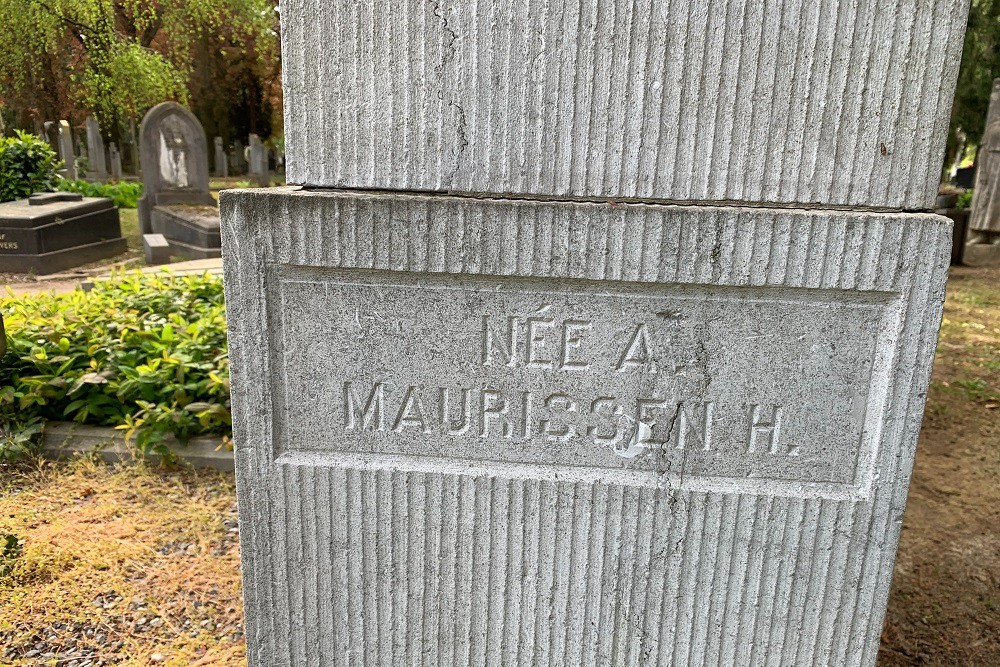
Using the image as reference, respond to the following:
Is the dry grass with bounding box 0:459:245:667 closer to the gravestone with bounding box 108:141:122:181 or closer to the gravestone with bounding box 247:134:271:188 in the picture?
the gravestone with bounding box 108:141:122:181

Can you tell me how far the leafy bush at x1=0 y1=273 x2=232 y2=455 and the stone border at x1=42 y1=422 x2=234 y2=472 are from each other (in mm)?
52

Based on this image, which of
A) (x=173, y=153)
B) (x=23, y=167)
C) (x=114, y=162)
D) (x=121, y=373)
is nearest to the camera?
(x=121, y=373)

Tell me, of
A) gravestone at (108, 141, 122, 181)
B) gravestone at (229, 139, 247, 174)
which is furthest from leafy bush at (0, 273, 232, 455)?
gravestone at (229, 139, 247, 174)

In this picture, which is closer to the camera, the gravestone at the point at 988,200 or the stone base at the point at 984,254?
the gravestone at the point at 988,200

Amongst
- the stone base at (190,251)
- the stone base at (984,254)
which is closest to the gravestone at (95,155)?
the stone base at (190,251)

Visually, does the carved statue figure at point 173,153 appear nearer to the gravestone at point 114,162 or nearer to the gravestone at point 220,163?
the gravestone at point 114,162

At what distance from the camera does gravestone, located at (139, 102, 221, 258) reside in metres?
11.2

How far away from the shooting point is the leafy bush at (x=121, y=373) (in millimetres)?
3662

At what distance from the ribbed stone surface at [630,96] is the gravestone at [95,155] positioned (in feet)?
64.7

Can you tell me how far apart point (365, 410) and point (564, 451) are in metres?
0.46

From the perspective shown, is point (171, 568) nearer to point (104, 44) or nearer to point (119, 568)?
point (119, 568)

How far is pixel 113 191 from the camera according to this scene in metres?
15.1

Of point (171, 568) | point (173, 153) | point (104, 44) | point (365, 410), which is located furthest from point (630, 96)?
point (104, 44)

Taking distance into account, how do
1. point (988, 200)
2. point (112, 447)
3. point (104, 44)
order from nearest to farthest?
1. point (112, 447)
2. point (988, 200)
3. point (104, 44)
